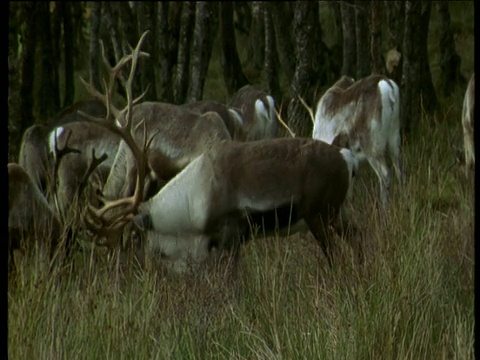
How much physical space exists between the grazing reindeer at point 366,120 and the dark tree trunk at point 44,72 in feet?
21.9

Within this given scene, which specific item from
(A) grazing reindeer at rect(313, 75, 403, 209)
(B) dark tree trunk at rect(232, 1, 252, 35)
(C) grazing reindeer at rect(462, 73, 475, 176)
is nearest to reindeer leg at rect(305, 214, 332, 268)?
(C) grazing reindeer at rect(462, 73, 475, 176)

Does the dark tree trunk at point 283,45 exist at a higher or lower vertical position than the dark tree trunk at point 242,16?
higher

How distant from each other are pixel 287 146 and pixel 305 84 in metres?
3.61

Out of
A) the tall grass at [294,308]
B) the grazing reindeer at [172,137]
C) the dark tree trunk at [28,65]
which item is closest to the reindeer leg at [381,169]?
the grazing reindeer at [172,137]

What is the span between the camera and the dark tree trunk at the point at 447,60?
631 inches

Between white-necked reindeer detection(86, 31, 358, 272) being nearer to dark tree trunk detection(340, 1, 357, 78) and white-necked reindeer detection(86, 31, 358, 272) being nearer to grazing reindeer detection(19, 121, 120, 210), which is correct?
grazing reindeer detection(19, 121, 120, 210)

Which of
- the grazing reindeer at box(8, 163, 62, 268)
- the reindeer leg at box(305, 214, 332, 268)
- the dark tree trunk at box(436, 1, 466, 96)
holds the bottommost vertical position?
the dark tree trunk at box(436, 1, 466, 96)

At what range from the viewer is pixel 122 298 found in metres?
6.45

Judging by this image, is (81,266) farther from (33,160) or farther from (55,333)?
(33,160)

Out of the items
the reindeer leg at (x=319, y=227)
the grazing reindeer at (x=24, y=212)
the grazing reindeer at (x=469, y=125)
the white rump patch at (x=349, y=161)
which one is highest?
the grazing reindeer at (x=469, y=125)

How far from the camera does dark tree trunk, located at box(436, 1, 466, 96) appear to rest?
52.5 feet

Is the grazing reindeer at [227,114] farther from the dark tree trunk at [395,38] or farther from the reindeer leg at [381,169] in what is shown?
the dark tree trunk at [395,38]

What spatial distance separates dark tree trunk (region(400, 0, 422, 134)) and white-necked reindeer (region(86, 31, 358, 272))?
392 cm

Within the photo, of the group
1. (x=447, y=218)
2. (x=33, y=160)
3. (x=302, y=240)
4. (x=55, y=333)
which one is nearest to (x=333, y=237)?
(x=302, y=240)
